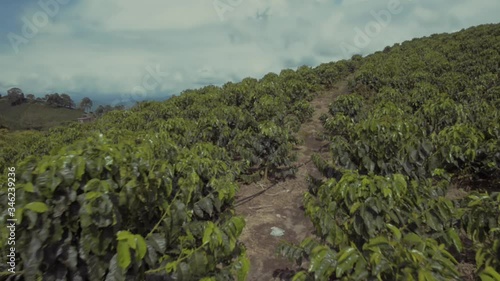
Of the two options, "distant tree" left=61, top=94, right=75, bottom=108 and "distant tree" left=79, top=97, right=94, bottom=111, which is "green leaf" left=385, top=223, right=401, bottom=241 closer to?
"distant tree" left=61, top=94, right=75, bottom=108

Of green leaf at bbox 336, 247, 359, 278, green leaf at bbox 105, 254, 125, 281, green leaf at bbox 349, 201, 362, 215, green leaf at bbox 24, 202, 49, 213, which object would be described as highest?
green leaf at bbox 24, 202, 49, 213

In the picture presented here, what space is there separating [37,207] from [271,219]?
5788mm

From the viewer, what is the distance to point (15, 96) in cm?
11050

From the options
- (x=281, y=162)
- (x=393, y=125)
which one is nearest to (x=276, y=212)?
(x=281, y=162)

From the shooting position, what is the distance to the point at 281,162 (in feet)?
30.0

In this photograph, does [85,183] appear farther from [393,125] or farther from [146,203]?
[393,125]

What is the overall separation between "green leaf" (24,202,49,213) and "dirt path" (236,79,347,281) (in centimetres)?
391

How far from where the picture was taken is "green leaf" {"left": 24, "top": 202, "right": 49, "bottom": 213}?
222 cm

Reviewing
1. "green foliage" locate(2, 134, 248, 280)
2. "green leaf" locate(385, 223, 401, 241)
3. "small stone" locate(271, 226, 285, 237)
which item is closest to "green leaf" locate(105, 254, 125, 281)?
"green foliage" locate(2, 134, 248, 280)

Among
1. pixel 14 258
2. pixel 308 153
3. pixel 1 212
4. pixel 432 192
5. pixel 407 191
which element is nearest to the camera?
pixel 1 212

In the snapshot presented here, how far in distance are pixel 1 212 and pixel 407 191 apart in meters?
4.56

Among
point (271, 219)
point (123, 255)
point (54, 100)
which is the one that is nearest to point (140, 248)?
point (123, 255)

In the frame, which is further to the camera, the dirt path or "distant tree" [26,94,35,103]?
"distant tree" [26,94,35,103]

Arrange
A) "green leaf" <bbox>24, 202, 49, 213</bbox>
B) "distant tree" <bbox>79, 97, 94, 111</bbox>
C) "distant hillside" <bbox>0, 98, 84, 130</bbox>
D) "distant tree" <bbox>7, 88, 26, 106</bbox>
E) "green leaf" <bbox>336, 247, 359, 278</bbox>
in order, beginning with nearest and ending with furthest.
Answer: "green leaf" <bbox>24, 202, 49, 213</bbox>, "green leaf" <bbox>336, 247, 359, 278</bbox>, "distant hillside" <bbox>0, 98, 84, 130</bbox>, "distant tree" <bbox>7, 88, 26, 106</bbox>, "distant tree" <bbox>79, 97, 94, 111</bbox>
